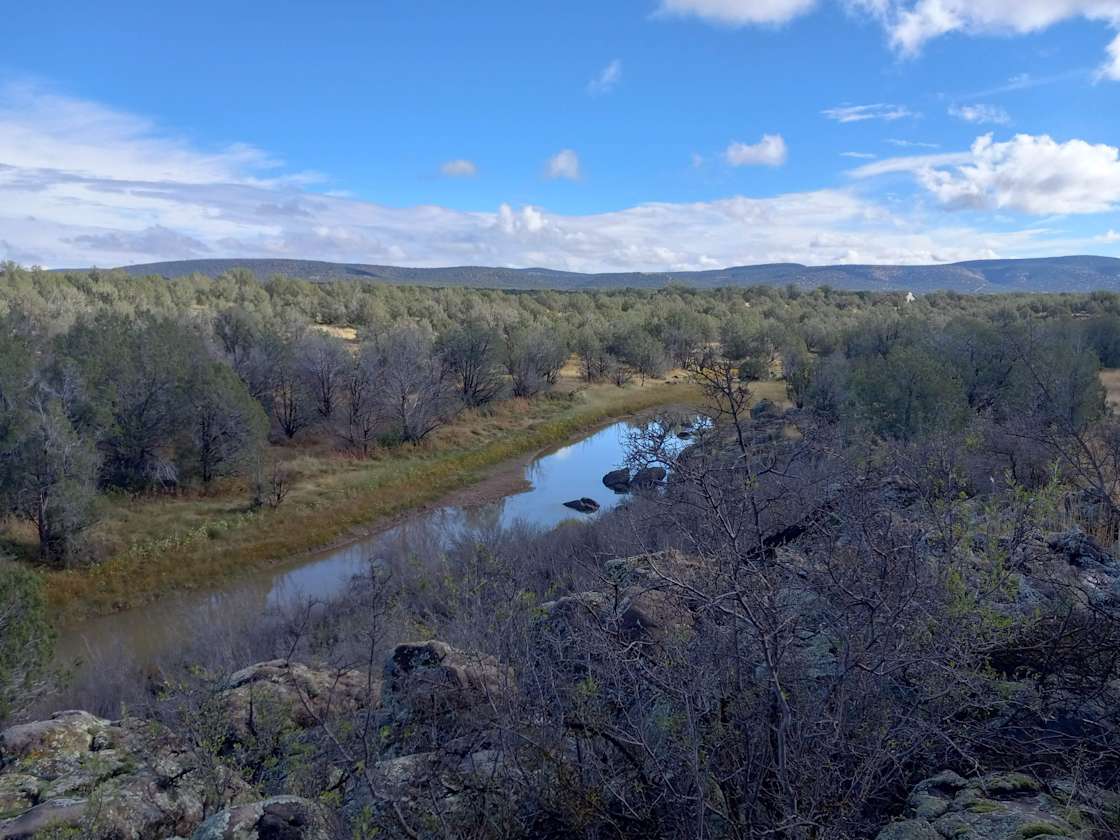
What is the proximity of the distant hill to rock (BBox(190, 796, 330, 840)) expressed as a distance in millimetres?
111916

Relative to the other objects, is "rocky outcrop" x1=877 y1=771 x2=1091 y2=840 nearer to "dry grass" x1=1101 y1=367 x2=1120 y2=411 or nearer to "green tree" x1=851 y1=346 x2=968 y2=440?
"green tree" x1=851 y1=346 x2=968 y2=440

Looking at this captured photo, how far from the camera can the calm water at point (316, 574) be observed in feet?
47.3

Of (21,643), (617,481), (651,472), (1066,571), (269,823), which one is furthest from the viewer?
(617,481)

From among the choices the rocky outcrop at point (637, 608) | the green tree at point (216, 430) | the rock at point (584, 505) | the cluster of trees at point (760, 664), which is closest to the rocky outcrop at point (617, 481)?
the rock at point (584, 505)

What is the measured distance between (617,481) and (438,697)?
20.4 meters

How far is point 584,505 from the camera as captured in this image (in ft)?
74.1

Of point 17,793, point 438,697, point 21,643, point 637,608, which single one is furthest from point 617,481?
point 17,793

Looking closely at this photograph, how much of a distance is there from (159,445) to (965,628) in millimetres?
23505

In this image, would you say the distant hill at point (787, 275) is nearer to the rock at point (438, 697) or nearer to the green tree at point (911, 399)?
the green tree at point (911, 399)

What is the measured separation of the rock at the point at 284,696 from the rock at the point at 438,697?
30 cm

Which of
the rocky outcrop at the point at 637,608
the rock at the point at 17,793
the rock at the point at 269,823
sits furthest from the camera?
the rock at the point at 17,793

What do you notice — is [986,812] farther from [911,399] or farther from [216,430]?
[216,430]

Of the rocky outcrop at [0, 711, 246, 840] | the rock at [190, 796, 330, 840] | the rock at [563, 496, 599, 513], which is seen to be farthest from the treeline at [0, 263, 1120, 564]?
the rock at [563, 496, 599, 513]

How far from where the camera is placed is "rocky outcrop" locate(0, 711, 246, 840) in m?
4.27
